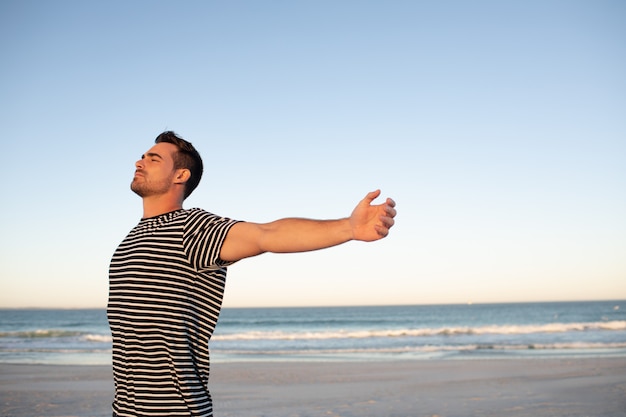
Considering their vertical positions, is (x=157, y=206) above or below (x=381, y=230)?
above

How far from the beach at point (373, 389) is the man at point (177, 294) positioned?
235 inches

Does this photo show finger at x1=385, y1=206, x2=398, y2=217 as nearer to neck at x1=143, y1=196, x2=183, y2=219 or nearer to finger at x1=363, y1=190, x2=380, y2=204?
finger at x1=363, y1=190, x2=380, y2=204

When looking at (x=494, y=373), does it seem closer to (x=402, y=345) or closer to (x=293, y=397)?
(x=293, y=397)

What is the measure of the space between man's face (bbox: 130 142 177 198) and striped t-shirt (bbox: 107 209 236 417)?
306mm

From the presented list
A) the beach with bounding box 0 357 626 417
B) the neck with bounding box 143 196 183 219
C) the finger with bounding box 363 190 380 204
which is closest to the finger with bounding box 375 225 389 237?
the finger with bounding box 363 190 380 204

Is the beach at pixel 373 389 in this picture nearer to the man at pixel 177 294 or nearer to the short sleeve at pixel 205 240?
the man at pixel 177 294

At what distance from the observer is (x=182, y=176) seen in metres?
2.82

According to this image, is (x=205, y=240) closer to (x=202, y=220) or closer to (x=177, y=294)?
(x=202, y=220)

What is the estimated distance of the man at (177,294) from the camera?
7.52 ft

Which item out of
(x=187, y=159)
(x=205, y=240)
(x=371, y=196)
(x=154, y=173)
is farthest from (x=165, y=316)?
(x=371, y=196)

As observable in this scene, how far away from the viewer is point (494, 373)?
12188mm

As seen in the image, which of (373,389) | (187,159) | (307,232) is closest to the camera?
(307,232)

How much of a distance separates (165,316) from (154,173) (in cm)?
69

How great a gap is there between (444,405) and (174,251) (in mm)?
7127
